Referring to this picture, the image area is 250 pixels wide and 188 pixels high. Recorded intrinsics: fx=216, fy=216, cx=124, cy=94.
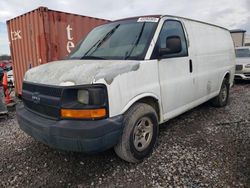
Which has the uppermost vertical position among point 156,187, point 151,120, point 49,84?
point 49,84

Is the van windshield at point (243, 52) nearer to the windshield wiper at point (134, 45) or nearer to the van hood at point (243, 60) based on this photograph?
the van hood at point (243, 60)

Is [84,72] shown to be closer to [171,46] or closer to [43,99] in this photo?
[43,99]

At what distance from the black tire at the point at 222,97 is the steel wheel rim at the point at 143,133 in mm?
3044

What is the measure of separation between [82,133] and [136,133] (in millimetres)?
846

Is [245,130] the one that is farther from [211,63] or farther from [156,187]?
[156,187]

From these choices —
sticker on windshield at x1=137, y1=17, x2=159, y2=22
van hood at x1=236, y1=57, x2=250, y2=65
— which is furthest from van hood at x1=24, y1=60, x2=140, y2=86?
van hood at x1=236, y1=57, x2=250, y2=65

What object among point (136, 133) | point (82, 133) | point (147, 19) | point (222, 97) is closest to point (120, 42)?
point (147, 19)

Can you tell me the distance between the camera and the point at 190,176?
2.68 meters

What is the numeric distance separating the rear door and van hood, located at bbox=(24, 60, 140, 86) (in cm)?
66

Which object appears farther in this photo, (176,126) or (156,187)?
(176,126)

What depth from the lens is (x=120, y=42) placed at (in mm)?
3270

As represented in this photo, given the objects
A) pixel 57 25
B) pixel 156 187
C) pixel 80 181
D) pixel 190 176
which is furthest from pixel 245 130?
pixel 57 25

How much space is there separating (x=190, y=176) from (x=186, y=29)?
254 centimetres

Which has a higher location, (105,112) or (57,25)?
(57,25)
